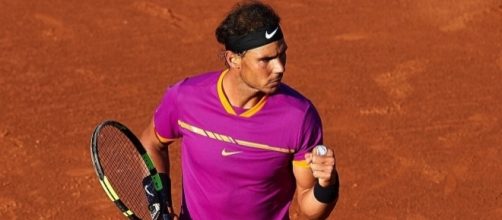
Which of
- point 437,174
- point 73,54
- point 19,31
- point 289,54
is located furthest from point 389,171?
point 19,31

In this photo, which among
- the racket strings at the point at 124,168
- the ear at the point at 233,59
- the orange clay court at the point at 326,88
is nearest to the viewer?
the ear at the point at 233,59

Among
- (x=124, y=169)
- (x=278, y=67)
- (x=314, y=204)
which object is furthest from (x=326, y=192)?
(x=124, y=169)

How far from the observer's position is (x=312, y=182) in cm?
562

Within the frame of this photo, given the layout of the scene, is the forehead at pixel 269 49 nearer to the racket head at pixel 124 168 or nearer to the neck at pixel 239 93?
the neck at pixel 239 93

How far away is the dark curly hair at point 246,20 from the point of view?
215 inches

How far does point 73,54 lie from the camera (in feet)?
37.8

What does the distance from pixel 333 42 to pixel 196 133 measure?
626 cm

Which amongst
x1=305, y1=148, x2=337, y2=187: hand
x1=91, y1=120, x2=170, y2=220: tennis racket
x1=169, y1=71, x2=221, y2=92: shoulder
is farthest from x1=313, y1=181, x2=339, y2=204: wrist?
x1=91, y1=120, x2=170, y2=220: tennis racket

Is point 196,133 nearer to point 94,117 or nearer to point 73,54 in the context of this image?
point 94,117

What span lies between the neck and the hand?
1.83 ft

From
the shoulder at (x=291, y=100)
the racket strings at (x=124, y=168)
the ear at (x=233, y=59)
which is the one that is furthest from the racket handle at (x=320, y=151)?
the racket strings at (x=124, y=168)

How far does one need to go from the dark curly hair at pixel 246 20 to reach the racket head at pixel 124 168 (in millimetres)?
1055

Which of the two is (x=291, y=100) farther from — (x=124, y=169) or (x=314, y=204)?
(x=124, y=169)

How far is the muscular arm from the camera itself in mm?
5102
